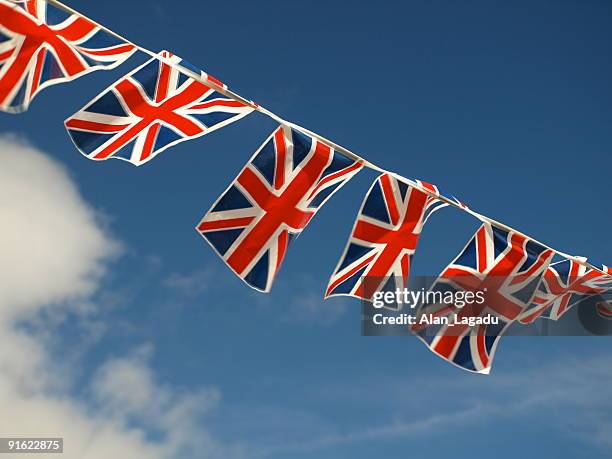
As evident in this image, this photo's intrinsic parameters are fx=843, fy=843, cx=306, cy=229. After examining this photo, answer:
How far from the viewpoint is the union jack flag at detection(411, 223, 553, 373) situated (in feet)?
30.7

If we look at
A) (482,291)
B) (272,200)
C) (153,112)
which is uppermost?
(153,112)

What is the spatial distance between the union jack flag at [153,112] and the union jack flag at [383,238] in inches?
71.3

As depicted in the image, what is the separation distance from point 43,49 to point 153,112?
116 cm

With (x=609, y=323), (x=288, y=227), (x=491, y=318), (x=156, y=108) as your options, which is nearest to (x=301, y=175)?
(x=288, y=227)

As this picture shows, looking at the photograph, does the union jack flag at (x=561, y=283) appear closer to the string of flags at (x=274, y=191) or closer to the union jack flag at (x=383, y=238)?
the string of flags at (x=274, y=191)

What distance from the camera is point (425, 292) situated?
937cm

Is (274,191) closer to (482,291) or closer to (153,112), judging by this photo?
(153,112)

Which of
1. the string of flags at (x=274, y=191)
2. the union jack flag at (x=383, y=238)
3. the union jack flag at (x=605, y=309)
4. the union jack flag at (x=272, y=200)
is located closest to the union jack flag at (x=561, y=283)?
the string of flags at (x=274, y=191)

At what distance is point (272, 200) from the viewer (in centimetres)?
863

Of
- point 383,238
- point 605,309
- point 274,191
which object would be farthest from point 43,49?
point 605,309

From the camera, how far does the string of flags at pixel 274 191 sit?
7699 millimetres

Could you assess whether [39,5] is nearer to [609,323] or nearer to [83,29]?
[83,29]

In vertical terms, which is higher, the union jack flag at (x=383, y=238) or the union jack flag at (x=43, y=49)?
the union jack flag at (x=43, y=49)

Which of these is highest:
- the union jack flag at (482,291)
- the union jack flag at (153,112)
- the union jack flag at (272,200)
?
the union jack flag at (153,112)
